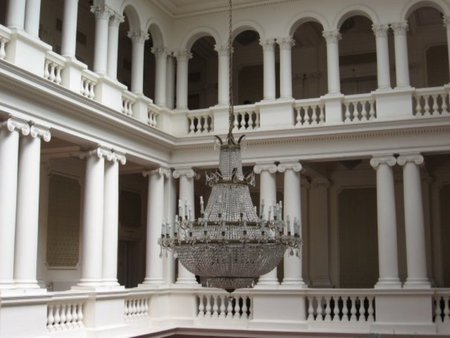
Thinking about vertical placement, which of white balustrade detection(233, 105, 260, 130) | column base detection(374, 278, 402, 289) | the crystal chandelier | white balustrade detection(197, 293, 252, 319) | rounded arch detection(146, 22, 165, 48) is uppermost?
rounded arch detection(146, 22, 165, 48)

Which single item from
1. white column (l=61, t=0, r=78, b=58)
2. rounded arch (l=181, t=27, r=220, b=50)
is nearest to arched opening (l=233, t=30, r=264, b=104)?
rounded arch (l=181, t=27, r=220, b=50)

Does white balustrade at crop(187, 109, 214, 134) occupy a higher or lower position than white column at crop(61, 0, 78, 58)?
lower

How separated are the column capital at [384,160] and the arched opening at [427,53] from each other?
16.1 ft

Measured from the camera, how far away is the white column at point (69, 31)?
14.2 m

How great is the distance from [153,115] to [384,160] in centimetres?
610

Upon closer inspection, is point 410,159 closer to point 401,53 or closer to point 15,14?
point 401,53

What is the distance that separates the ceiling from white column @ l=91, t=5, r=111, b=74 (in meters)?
2.88

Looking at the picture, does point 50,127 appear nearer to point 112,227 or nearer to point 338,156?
point 112,227

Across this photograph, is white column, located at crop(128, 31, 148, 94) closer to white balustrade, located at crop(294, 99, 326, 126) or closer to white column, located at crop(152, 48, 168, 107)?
white column, located at crop(152, 48, 168, 107)

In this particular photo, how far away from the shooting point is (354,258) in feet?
68.5

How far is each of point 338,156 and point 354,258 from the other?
5.14 metres

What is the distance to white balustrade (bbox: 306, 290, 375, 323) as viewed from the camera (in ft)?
53.2

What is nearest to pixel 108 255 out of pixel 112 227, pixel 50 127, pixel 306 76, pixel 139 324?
pixel 112 227

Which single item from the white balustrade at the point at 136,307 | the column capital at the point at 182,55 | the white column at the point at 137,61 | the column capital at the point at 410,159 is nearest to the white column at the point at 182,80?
the column capital at the point at 182,55
